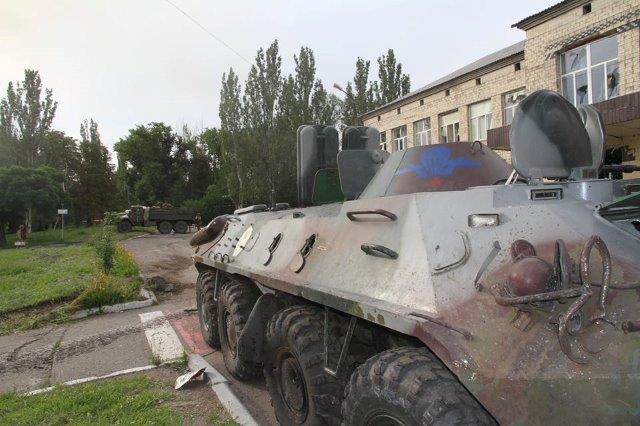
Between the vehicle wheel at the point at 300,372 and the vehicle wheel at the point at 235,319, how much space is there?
1052 mm

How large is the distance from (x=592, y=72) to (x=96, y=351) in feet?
44.0

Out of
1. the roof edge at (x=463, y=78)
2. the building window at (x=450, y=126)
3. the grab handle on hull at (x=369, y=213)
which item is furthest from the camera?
the building window at (x=450, y=126)

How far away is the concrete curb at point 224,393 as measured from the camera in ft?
14.4

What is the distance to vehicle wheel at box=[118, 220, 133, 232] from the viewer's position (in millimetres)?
31750

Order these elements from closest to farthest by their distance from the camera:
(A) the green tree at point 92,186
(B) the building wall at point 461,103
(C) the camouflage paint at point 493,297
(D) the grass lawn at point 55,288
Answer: (C) the camouflage paint at point 493,297 < (D) the grass lawn at point 55,288 < (B) the building wall at point 461,103 < (A) the green tree at point 92,186

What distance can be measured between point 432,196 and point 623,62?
12977mm

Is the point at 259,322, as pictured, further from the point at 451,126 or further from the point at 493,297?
the point at 451,126

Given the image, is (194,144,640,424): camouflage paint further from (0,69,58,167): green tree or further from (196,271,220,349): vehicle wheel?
(0,69,58,167): green tree

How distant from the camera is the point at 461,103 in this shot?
2156 centimetres

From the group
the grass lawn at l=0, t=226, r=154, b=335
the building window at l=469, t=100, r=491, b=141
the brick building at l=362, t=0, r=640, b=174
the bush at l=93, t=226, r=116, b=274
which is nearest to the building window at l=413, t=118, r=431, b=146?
the brick building at l=362, t=0, r=640, b=174

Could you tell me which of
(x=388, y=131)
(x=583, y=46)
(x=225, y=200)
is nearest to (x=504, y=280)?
(x=583, y=46)

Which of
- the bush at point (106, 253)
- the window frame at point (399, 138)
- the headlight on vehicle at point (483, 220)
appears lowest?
the bush at point (106, 253)

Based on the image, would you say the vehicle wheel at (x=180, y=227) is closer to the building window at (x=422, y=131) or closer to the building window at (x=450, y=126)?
the building window at (x=422, y=131)

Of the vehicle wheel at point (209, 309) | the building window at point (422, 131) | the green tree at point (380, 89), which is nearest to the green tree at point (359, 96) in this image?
the green tree at point (380, 89)
